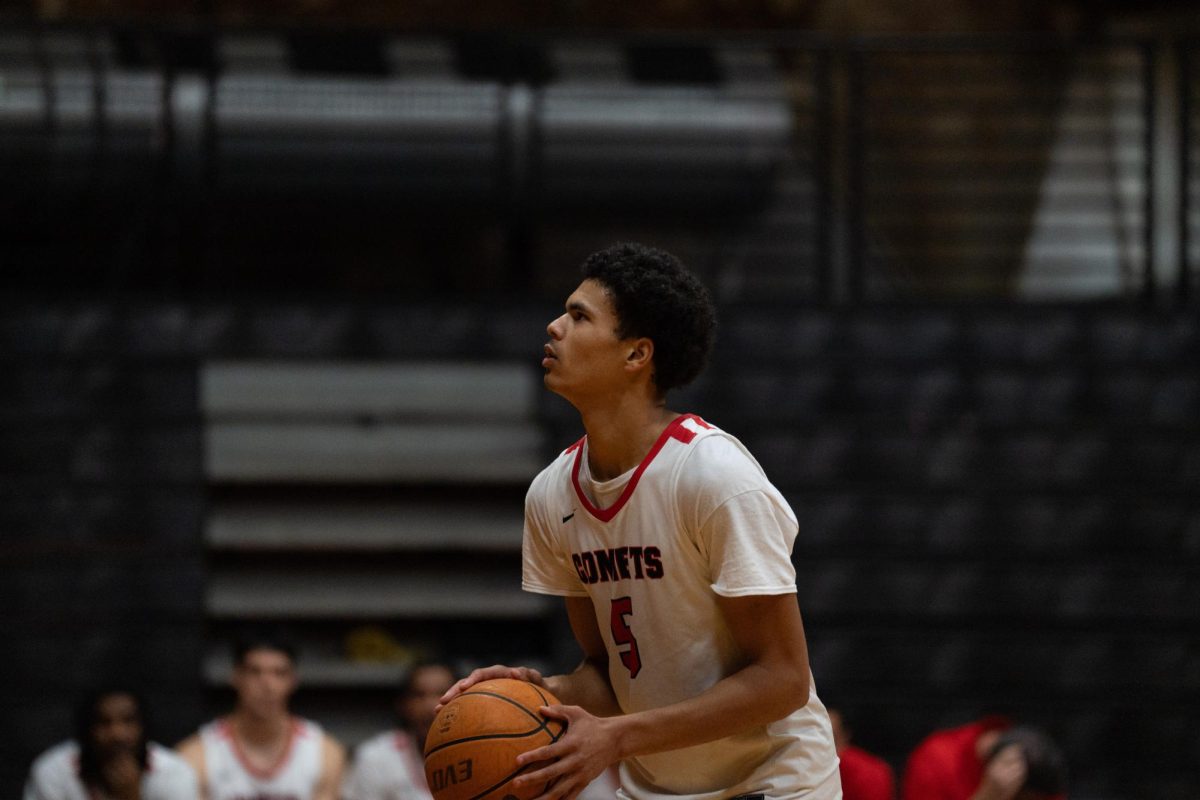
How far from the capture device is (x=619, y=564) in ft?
9.37

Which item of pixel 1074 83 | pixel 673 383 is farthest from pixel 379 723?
pixel 1074 83

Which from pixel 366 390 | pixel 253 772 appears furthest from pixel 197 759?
pixel 366 390

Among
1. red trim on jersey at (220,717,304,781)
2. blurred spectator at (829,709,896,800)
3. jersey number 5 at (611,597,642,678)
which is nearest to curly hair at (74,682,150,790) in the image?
red trim on jersey at (220,717,304,781)

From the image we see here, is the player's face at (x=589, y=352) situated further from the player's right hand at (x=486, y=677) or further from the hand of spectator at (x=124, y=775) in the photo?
the hand of spectator at (x=124, y=775)

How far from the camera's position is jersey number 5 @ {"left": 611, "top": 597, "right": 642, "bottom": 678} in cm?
289

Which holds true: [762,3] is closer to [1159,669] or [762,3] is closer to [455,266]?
[455,266]

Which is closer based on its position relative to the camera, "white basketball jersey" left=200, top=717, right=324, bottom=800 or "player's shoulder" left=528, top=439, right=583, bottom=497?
"player's shoulder" left=528, top=439, right=583, bottom=497

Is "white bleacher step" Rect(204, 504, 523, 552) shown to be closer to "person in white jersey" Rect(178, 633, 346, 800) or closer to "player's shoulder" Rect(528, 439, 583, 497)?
"person in white jersey" Rect(178, 633, 346, 800)

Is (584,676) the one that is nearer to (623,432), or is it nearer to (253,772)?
(623,432)

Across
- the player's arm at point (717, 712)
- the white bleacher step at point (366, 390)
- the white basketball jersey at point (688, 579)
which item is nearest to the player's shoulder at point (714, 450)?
the white basketball jersey at point (688, 579)

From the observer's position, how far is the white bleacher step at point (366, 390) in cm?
721

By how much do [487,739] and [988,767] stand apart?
278cm

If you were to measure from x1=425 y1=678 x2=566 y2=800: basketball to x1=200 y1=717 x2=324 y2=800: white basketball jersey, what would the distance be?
3.32m

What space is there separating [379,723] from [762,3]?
5.25 meters
